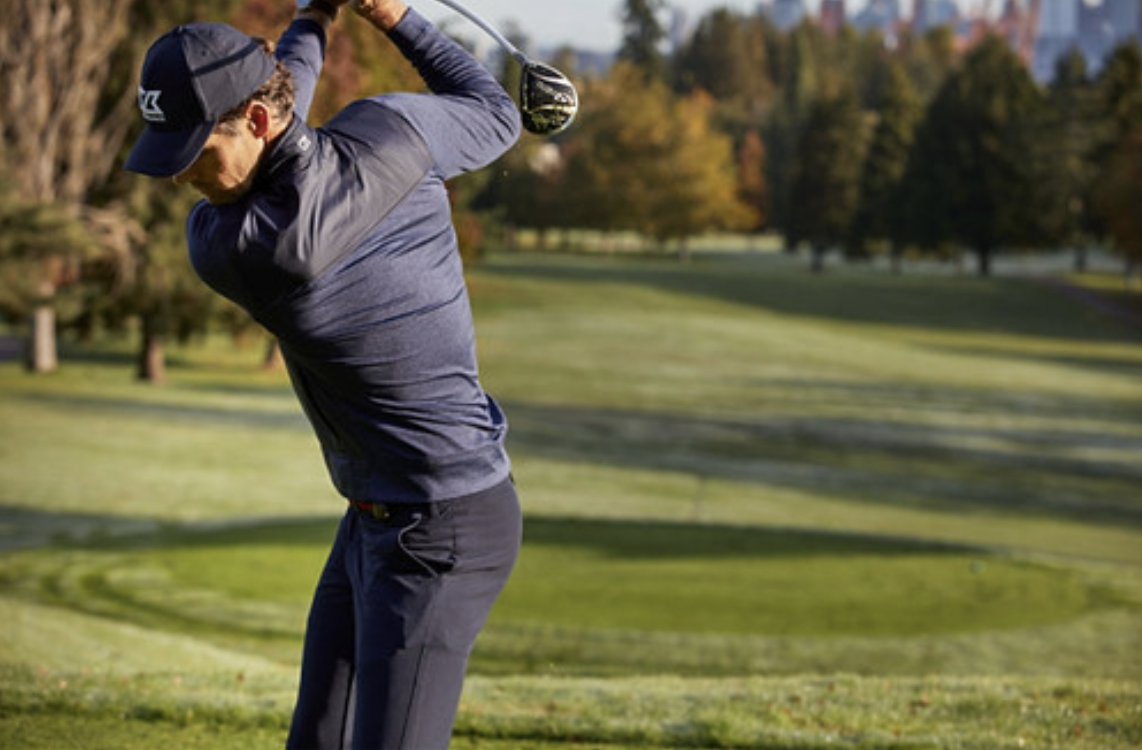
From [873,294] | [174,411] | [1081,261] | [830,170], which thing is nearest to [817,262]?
[830,170]

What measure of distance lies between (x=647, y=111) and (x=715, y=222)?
7307mm

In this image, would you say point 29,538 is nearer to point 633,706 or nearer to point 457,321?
point 633,706

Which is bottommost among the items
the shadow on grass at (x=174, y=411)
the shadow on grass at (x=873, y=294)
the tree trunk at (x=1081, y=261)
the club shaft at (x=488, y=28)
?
the shadow on grass at (x=174, y=411)

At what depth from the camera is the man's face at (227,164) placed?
2.98 meters

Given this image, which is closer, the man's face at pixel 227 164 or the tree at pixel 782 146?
the man's face at pixel 227 164

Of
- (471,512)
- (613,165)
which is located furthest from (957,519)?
(613,165)

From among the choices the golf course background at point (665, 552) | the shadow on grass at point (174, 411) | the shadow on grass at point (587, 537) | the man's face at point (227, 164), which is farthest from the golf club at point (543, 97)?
the shadow on grass at point (174, 411)

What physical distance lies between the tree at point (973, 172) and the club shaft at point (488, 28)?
72.8 meters

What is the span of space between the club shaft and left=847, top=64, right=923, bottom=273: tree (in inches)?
2944

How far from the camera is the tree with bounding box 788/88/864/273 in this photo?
270ft

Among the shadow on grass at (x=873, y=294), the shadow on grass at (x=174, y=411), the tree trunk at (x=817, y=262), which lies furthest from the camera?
the tree trunk at (x=817, y=262)

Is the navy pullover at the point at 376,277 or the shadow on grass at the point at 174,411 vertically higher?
the navy pullover at the point at 376,277

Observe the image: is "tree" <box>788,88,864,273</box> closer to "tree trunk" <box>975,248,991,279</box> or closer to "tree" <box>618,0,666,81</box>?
"tree trunk" <box>975,248,991,279</box>

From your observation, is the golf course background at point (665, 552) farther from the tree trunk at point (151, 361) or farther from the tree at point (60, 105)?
the tree at point (60, 105)
